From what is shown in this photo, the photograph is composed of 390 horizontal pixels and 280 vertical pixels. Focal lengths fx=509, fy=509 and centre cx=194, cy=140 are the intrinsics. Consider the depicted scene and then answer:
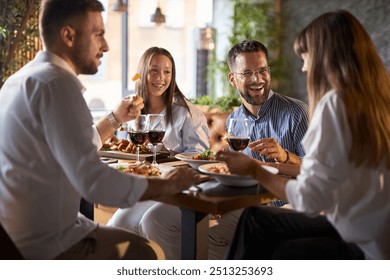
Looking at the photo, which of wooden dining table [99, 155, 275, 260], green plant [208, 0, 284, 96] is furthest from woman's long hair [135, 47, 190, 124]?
green plant [208, 0, 284, 96]

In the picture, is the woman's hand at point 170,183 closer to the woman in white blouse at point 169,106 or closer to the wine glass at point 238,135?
the wine glass at point 238,135

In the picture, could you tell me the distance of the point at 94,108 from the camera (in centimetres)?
665

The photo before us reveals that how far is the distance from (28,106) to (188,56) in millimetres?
5842

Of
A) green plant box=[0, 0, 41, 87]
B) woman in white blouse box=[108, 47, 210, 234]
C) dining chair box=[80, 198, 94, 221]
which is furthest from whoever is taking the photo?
green plant box=[0, 0, 41, 87]

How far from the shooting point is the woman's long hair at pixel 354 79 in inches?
55.6

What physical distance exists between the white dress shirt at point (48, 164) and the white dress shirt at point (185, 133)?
5.50 ft

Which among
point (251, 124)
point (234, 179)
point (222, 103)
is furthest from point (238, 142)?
point (222, 103)

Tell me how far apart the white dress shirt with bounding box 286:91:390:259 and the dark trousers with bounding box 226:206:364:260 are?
0.14 m

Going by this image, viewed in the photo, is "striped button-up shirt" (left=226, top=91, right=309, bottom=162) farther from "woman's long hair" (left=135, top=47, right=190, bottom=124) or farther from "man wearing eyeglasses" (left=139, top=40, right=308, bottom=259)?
"woman's long hair" (left=135, top=47, right=190, bottom=124)

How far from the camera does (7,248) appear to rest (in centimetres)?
143

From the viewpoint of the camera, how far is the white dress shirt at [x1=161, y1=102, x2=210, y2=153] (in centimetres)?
327

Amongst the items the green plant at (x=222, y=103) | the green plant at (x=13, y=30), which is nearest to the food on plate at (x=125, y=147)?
the green plant at (x=13, y=30)

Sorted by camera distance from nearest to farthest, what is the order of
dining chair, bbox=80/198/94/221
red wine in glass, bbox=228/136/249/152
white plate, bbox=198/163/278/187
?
1. white plate, bbox=198/163/278/187
2. red wine in glass, bbox=228/136/249/152
3. dining chair, bbox=80/198/94/221

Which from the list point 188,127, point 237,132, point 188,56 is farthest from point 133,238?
point 188,56
